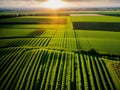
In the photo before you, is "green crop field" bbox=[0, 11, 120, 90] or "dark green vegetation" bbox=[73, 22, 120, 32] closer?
"green crop field" bbox=[0, 11, 120, 90]

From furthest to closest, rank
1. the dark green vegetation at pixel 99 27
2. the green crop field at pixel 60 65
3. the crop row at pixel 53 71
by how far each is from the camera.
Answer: the dark green vegetation at pixel 99 27 → the green crop field at pixel 60 65 → the crop row at pixel 53 71

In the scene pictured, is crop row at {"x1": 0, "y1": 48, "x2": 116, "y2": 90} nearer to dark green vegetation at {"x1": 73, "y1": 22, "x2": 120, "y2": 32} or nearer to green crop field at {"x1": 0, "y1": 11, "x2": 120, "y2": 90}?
green crop field at {"x1": 0, "y1": 11, "x2": 120, "y2": 90}

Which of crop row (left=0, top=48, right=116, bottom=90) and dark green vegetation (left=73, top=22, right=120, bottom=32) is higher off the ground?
dark green vegetation (left=73, top=22, right=120, bottom=32)

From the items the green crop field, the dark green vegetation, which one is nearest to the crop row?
the green crop field

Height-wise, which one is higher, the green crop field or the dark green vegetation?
the dark green vegetation

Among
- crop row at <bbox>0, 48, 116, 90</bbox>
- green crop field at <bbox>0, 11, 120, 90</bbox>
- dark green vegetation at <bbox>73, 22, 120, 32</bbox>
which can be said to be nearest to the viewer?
crop row at <bbox>0, 48, 116, 90</bbox>

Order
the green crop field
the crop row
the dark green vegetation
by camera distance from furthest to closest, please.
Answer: the dark green vegetation → the green crop field → the crop row

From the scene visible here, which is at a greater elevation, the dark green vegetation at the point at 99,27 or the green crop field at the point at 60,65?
the dark green vegetation at the point at 99,27

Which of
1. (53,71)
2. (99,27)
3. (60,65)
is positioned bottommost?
(53,71)

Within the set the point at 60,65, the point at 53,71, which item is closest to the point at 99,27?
the point at 60,65

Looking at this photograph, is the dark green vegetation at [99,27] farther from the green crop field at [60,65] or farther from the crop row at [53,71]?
the crop row at [53,71]

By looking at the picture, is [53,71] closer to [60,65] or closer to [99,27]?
[60,65]

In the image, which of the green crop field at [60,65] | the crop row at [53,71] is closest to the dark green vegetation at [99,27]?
the green crop field at [60,65]
